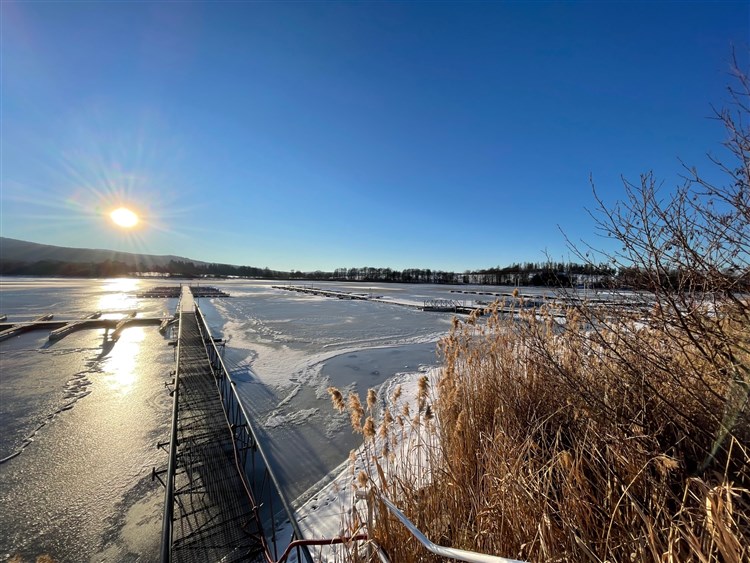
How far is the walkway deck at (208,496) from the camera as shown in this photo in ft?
8.50

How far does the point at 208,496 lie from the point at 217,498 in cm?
12

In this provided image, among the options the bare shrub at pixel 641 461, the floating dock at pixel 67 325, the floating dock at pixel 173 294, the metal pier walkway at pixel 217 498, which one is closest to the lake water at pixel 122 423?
the metal pier walkway at pixel 217 498

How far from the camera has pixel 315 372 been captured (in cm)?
699

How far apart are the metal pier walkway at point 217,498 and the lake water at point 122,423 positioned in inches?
9.4

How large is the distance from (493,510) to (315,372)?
578 cm

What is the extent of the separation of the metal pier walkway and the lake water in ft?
0.79

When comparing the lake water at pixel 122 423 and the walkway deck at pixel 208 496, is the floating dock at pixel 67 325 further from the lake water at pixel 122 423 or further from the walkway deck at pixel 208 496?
the walkway deck at pixel 208 496

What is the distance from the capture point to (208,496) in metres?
3.17

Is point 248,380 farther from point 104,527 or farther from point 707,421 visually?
point 707,421

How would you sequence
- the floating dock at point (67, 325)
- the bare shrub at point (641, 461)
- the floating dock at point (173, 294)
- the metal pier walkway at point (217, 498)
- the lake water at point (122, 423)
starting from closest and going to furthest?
the bare shrub at point (641, 461)
the metal pier walkway at point (217, 498)
the lake water at point (122, 423)
the floating dock at point (67, 325)
the floating dock at point (173, 294)

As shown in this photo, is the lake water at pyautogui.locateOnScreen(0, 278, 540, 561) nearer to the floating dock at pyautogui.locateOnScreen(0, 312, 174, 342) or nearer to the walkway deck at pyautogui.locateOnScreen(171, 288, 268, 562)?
the walkway deck at pyautogui.locateOnScreen(171, 288, 268, 562)

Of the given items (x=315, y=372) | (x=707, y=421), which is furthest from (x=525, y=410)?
(x=315, y=372)

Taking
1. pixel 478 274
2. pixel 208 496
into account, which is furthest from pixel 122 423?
pixel 478 274

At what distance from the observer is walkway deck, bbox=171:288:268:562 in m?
2.59
